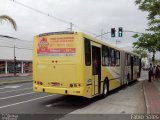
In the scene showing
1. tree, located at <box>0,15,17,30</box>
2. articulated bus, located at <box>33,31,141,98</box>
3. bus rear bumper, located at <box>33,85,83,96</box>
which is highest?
tree, located at <box>0,15,17,30</box>

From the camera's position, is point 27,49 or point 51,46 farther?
point 27,49

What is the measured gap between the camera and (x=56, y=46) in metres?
13.9

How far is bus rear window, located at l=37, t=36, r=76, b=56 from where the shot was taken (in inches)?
534

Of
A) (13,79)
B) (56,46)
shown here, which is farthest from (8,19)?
(56,46)

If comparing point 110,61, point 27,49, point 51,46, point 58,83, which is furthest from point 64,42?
point 27,49

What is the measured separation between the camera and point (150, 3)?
28844mm

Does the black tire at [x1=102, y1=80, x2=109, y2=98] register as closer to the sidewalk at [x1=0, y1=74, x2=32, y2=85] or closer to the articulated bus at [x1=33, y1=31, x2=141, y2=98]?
the articulated bus at [x1=33, y1=31, x2=141, y2=98]

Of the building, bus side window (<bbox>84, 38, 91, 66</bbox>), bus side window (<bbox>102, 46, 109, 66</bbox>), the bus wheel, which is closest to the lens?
bus side window (<bbox>84, 38, 91, 66</bbox>)

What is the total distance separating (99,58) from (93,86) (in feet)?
6.13

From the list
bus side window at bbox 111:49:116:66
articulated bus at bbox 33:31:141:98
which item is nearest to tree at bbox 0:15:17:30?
bus side window at bbox 111:49:116:66

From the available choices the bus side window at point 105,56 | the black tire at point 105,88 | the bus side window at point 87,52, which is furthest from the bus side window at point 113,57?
the bus side window at point 87,52

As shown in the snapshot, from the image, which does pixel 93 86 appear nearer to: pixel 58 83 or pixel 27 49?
pixel 58 83

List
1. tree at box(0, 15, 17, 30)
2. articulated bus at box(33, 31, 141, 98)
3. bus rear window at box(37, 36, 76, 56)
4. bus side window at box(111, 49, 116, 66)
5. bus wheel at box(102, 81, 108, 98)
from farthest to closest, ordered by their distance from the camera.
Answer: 1. tree at box(0, 15, 17, 30)
2. bus side window at box(111, 49, 116, 66)
3. bus wheel at box(102, 81, 108, 98)
4. bus rear window at box(37, 36, 76, 56)
5. articulated bus at box(33, 31, 141, 98)

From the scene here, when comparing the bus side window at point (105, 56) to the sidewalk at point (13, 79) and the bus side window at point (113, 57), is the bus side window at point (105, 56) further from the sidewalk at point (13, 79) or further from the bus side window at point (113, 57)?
the sidewalk at point (13, 79)
